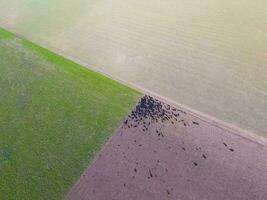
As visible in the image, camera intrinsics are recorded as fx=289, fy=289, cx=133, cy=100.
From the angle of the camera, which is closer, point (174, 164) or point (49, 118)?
point (174, 164)

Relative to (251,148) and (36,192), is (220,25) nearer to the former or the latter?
(251,148)

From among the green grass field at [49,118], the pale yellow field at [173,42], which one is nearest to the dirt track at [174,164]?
the green grass field at [49,118]

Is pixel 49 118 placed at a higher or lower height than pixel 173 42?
lower

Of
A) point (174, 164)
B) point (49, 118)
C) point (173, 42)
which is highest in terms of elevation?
point (173, 42)

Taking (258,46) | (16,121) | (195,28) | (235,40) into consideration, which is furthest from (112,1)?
(16,121)

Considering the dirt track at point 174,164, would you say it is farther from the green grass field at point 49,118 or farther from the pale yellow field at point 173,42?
the pale yellow field at point 173,42

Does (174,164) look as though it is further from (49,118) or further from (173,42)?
(173,42)

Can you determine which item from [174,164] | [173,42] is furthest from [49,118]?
[173,42]
